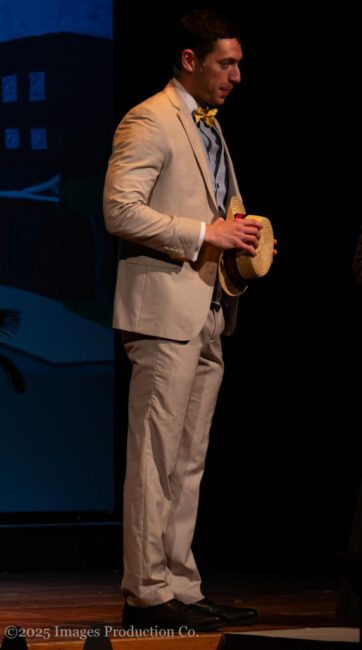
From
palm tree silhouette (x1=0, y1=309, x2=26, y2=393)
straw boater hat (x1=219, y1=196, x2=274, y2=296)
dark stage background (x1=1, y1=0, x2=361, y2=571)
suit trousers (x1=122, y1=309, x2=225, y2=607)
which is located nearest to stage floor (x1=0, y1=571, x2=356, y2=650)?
suit trousers (x1=122, y1=309, x2=225, y2=607)

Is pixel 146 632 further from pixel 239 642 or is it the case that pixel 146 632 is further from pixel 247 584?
pixel 247 584

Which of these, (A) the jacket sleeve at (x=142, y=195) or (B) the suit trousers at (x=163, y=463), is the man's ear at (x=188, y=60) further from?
(B) the suit trousers at (x=163, y=463)

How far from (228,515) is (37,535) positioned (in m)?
0.81

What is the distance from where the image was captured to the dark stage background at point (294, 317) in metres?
4.12

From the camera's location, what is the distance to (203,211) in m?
2.58

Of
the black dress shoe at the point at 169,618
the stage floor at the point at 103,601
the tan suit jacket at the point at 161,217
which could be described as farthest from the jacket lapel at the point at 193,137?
the stage floor at the point at 103,601

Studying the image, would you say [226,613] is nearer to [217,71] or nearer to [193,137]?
[193,137]

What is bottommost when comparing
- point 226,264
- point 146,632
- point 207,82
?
point 146,632

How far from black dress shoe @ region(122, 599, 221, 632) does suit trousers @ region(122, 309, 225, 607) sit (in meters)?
0.02

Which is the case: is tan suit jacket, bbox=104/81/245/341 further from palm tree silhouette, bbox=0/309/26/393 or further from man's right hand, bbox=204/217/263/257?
palm tree silhouette, bbox=0/309/26/393

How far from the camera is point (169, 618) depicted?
2379mm

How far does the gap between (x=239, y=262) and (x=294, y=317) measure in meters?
1.66

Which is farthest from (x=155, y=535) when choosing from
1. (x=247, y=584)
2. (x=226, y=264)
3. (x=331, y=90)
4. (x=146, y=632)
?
(x=331, y=90)

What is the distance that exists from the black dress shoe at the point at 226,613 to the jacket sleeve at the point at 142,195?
902 millimetres
